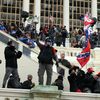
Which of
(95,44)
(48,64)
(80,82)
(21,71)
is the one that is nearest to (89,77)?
(80,82)

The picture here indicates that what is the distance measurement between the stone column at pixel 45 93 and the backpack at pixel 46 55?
1.27 metres

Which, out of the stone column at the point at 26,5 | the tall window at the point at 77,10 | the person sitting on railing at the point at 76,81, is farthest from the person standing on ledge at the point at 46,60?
the tall window at the point at 77,10

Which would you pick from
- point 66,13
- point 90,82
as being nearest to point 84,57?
point 90,82

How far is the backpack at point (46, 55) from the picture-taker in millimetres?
17484

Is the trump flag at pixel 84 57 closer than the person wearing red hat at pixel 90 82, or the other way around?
the person wearing red hat at pixel 90 82

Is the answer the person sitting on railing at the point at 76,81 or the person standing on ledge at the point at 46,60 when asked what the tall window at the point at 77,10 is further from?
the person standing on ledge at the point at 46,60

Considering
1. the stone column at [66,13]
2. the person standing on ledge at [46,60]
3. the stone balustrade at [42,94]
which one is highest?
the stone column at [66,13]

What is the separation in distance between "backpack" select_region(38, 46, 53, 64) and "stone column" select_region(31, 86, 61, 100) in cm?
127

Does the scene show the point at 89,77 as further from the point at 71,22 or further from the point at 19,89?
the point at 71,22

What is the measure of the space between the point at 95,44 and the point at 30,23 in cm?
394

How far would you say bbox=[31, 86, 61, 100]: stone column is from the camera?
16.4 metres

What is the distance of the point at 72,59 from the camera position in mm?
27141

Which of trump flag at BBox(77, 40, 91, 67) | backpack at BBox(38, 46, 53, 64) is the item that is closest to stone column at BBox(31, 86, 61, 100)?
backpack at BBox(38, 46, 53, 64)

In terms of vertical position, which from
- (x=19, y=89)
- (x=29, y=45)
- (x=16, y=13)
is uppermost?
(x=16, y=13)
